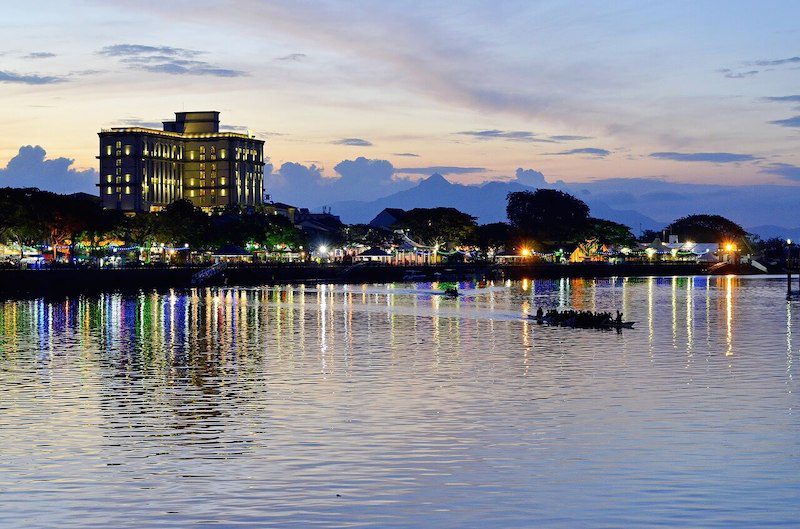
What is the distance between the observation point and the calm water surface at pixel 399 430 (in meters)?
23.7

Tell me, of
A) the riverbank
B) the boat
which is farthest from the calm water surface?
the riverbank

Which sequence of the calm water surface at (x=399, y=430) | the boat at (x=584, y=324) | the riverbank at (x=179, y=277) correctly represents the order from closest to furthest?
the calm water surface at (x=399, y=430), the boat at (x=584, y=324), the riverbank at (x=179, y=277)

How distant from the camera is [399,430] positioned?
108 ft

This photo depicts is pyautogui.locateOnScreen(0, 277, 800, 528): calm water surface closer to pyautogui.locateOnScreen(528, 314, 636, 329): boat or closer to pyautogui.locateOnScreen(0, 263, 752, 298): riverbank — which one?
pyautogui.locateOnScreen(528, 314, 636, 329): boat

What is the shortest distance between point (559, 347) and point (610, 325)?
46.1 feet

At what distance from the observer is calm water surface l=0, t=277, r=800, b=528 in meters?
23.7

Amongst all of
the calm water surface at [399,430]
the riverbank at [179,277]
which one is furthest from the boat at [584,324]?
the riverbank at [179,277]

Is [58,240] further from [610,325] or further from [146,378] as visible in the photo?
[146,378]

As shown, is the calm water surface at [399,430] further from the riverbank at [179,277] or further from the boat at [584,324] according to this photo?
the riverbank at [179,277]

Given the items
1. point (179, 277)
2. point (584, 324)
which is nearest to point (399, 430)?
point (584, 324)

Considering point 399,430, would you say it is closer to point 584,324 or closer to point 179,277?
point 584,324

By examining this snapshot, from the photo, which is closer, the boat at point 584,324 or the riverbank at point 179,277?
the boat at point 584,324

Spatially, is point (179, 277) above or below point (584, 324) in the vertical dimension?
above

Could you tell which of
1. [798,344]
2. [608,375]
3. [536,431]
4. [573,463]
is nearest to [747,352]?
[798,344]
